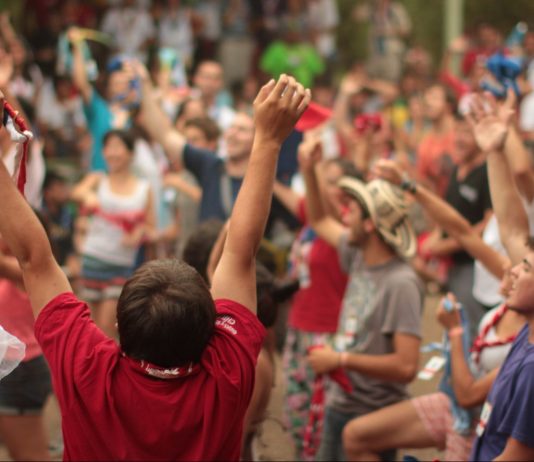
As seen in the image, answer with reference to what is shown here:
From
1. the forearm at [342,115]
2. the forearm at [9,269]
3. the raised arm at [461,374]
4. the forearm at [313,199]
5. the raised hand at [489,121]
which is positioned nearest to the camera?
the raised arm at [461,374]

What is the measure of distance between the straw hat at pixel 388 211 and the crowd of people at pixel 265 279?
0.01m

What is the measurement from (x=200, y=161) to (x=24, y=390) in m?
2.34

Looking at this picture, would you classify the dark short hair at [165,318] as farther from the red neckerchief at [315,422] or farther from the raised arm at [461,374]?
the red neckerchief at [315,422]

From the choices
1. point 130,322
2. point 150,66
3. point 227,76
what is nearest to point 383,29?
point 227,76

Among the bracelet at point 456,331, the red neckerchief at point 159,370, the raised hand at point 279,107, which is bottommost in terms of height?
the bracelet at point 456,331

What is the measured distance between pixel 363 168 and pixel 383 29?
9.84 m

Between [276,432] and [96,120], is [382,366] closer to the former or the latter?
[276,432]

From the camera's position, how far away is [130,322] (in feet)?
9.00

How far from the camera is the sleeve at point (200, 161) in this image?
6.57 m

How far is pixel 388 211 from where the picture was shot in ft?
16.1

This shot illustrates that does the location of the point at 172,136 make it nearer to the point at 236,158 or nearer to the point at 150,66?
the point at 236,158

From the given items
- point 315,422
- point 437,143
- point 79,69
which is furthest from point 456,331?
point 79,69

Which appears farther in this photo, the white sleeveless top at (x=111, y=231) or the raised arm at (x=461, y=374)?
the white sleeveless top at (x=111, y=231)

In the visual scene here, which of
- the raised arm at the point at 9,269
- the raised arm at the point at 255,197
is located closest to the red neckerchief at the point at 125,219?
the raised arm at the point at 9,269
